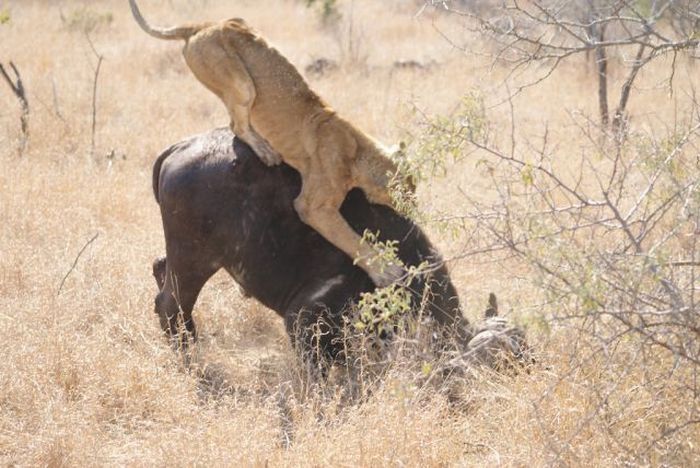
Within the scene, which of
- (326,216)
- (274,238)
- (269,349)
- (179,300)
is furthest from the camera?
(269,349)

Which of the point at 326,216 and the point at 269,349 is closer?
the point at 326,216

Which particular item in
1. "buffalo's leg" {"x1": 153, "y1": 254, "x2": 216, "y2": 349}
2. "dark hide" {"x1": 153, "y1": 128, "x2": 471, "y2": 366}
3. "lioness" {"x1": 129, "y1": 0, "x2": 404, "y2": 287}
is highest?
"lioness" {"x1": 129, "y1": 0, "x2": 404, "y2": 287}

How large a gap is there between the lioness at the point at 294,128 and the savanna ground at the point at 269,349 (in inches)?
15.1

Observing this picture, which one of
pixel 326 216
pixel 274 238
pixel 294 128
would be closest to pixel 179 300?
pixel 274 238

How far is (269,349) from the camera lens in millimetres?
6324

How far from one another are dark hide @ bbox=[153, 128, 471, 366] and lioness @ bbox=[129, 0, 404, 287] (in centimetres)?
11

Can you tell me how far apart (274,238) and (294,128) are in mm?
640

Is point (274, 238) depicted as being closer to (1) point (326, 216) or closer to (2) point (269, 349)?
(1) point (326, 216)

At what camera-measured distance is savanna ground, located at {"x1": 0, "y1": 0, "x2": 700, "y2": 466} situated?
4.14m

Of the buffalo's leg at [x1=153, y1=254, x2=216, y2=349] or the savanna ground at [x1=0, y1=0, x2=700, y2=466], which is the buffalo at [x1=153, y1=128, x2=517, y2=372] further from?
the savanna ground at [x1=0, y1=0, x2=700, y2=466]

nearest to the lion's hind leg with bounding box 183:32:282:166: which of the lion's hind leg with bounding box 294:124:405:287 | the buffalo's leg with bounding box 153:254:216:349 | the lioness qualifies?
the lioness

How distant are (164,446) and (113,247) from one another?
295 cm

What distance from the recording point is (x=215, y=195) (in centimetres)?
543

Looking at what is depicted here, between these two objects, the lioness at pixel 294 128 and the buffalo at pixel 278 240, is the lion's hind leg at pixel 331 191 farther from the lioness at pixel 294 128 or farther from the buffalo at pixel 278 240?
the buffalo at pixel 278 240
